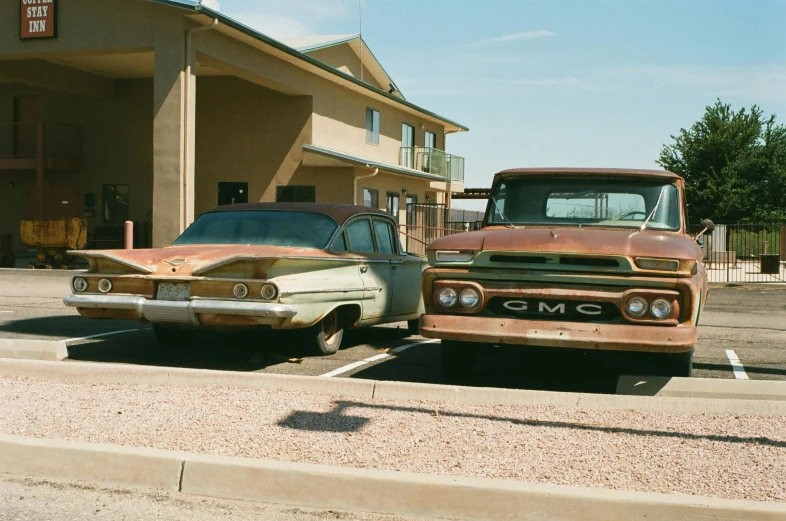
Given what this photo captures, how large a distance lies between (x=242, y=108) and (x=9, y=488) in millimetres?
21033

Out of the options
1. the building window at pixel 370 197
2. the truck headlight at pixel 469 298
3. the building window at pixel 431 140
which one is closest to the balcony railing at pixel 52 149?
the building window at pixel 370 197

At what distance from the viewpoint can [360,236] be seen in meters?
9.55

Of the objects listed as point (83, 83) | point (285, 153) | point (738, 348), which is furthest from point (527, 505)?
point (83, 83)

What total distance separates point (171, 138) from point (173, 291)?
38.6ft

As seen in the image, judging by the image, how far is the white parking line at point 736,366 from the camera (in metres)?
8.06

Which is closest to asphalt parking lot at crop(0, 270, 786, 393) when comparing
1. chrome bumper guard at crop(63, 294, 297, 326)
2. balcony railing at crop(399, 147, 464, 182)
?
Result: chrome bumper guard at crop(63, 294, 297, 326)

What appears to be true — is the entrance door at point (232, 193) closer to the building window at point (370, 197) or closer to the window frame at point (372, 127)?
the building window at point (370, 197)

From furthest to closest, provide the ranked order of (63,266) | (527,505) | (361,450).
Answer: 1. (63,266)
2. (361,450)
3. (527,505)

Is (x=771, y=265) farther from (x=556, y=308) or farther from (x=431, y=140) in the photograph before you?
(x=556, y=308)

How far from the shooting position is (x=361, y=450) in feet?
17.0

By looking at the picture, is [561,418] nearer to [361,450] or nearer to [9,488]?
[361,450]

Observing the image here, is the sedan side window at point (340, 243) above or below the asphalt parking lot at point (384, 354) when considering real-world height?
above

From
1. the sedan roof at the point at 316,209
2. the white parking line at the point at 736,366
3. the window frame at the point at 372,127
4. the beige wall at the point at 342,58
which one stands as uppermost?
the beige wall at the point at 342,58

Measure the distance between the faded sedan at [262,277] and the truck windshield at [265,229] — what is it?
1cm
